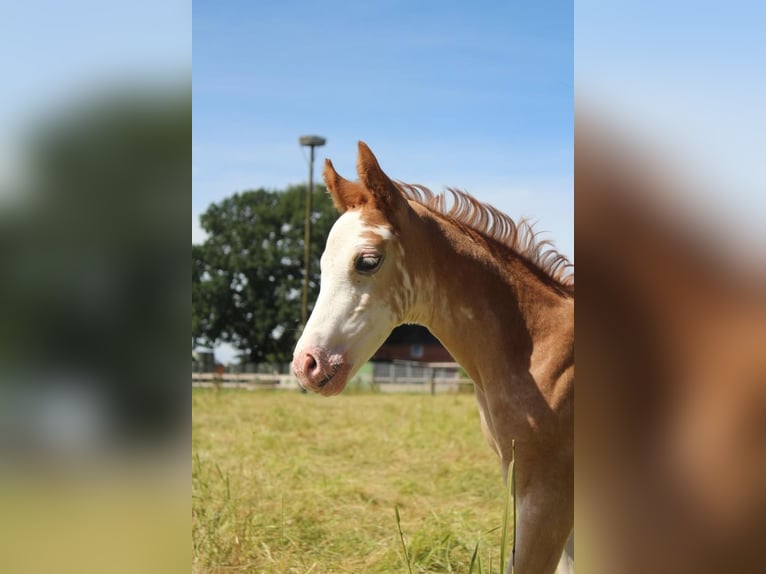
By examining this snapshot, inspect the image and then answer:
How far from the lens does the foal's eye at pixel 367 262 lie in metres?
1.85

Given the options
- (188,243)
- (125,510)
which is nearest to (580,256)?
(188,243)

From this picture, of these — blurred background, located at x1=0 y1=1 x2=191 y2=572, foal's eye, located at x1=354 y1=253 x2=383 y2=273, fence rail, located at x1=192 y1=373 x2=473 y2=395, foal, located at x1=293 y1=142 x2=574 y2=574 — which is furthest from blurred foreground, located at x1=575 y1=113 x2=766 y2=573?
fence rail, located at x1=192 y1=373 x2=473 y2=395

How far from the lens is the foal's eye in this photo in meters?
1.85

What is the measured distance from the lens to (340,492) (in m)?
4.41

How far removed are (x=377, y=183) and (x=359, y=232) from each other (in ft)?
0.50

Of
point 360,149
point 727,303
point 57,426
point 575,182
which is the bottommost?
point 57,426

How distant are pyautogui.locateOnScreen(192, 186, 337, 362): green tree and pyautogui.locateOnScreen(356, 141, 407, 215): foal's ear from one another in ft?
62.0

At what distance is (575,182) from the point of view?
0.76 m

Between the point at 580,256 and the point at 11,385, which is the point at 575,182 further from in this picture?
the point at 11,385

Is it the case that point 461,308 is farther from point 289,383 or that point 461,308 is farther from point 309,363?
point 289,383

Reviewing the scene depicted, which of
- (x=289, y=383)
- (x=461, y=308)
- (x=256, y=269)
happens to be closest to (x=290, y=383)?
(x=289, y=383)

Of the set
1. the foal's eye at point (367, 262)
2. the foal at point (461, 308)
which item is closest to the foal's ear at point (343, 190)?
the foal at point (461, 308)

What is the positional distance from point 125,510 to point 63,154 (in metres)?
0.45

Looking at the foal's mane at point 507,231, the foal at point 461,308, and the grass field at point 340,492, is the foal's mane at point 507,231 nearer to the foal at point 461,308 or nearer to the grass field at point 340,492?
the foal at point 461,308
